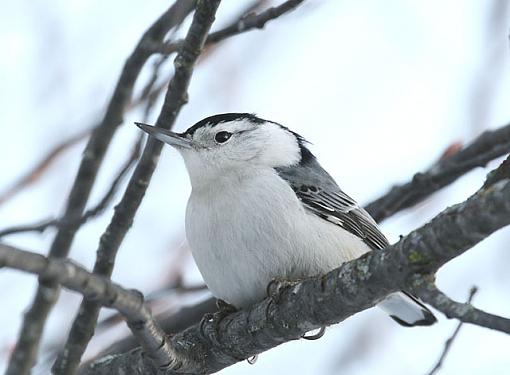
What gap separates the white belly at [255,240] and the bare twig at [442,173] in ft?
2.00

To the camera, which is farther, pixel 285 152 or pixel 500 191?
pixel 285 152

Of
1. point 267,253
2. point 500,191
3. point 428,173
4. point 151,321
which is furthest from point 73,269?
point 428,173

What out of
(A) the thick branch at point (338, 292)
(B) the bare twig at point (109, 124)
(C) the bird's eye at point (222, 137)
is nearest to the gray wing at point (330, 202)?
A: (C) the bird's eye at point (222, 137)

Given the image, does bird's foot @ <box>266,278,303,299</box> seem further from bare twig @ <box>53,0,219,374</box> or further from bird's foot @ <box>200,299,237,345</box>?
bare twig @ <box>53,0,219,374</box>

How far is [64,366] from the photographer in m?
3.18

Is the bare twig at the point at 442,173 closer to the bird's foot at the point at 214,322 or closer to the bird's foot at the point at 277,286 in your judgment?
the bird's foot at the point at 277,286

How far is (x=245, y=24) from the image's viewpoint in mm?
3568

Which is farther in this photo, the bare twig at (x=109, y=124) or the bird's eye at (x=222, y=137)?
the bird's eye at (x=222, y=137)

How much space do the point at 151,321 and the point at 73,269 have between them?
0.60 metres

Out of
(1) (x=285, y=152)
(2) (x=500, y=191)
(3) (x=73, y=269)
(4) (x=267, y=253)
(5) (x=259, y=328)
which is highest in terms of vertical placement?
(1) (x=285, y=152)

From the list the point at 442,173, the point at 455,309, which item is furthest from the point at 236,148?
the point at 455,309

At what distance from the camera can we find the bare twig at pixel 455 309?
6.82ft

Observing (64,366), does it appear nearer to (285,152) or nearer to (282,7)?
(282,7)

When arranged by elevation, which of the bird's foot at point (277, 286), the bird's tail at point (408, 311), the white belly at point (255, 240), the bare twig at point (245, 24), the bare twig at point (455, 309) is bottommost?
the bare twig at point (455, 309)
